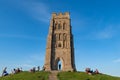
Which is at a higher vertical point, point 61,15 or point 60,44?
point 61,15

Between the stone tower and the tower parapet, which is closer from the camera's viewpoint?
the stone tower

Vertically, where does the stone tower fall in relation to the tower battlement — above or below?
below

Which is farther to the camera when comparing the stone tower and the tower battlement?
the tower battlement

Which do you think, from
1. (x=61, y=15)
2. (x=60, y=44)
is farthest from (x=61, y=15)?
(x=60, y=44)

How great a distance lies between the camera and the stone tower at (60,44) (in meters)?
66.3

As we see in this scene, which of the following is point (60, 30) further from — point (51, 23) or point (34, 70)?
point (34, 70)

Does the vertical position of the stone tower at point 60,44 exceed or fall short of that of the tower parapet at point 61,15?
it falls short

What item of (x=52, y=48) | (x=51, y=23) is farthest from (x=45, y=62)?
(x=51, y=23)

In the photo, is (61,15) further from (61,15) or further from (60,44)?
(60,44)

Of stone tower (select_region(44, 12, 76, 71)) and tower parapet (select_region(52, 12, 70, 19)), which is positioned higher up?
tower parapet (select_region(52, 12, 70, 19))

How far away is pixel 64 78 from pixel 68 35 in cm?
3184

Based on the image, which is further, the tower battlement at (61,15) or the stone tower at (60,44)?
the tower battlement at (61,15)

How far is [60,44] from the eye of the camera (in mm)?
70188

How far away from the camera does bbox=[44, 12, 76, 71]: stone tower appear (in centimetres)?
6631
